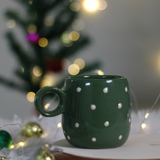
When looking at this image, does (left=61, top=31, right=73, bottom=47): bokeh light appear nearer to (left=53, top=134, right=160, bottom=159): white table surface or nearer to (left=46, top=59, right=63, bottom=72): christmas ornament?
(left=46, top=59, right=63, bottom=72): christmas ornament

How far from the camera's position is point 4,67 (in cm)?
164

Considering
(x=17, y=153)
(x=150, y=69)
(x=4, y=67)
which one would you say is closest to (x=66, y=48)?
(x=4, y=67)

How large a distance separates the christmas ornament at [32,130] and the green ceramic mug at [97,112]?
4.8 inches

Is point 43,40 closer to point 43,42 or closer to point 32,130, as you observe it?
point 43,42

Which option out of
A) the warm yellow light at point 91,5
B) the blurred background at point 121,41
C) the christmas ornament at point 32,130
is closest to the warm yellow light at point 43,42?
the blurred background at point 121,41

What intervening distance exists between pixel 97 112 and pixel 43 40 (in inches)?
37.1

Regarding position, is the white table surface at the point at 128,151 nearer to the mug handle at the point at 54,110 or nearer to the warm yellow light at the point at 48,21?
the mug handle at the point at 54,110

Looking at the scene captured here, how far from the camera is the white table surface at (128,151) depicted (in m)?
0.32

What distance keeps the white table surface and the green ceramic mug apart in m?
0.01

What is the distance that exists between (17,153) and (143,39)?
144 cm

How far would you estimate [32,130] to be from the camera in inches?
18.9

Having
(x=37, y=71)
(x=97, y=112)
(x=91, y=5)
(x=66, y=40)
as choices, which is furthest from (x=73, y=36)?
(x=97, y=112)

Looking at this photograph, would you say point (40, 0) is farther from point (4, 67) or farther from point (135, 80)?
point (135, 80)

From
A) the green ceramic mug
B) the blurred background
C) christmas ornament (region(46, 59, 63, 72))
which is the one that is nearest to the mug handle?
the green ceramic mug
